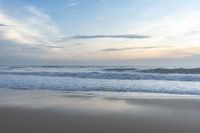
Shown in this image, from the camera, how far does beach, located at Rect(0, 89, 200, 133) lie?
6355 mm

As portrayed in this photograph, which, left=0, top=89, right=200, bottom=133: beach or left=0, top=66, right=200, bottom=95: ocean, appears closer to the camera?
left=0, top=89, right=200, bottom=133: beach

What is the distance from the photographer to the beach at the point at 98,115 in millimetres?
6355

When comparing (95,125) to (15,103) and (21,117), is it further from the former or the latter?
(15,103)

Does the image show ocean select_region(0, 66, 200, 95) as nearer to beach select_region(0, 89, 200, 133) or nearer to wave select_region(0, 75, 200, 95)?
wave select_region(0, 75, 200, 95)

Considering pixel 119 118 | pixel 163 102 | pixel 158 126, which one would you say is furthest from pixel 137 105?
pixel 158 126

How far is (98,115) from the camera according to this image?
7723 mm

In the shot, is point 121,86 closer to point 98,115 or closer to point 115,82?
point 115,82

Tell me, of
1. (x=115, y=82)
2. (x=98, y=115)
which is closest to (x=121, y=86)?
(x=115, y=82)

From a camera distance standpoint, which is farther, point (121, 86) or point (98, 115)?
point (121, 86)

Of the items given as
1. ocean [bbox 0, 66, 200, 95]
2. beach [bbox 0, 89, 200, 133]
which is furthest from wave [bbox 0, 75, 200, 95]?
beach [bbox 0, 89, 200, 133]

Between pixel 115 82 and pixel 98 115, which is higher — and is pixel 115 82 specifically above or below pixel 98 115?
above

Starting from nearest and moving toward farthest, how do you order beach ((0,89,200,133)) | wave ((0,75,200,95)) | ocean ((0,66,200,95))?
beach ((0,89,200,133)) → wave ((0,75,200,95)) → ocean ((0,66,200,95))

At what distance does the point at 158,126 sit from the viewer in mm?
6484

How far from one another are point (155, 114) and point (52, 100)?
13.1 feet
